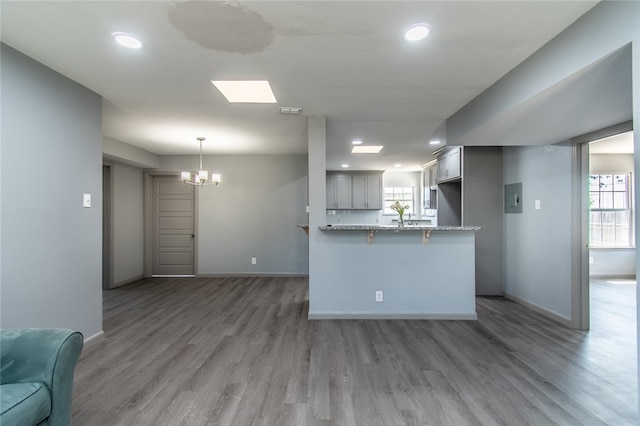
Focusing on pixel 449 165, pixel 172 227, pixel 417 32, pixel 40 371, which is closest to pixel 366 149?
pixel 449 165

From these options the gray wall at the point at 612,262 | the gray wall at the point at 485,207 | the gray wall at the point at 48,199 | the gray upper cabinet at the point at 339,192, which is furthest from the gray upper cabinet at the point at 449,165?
the gray wall at the point at 48,199

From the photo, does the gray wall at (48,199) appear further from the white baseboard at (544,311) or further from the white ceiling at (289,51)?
the white baseboard at (544,311)

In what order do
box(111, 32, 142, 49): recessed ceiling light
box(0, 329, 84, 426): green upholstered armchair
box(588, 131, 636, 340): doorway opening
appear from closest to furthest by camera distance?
box(0, 329, 84, 426): green upholstered armchair, box(111, 32, 142, 49): recessed ceiling light, box(588, 131, 636, 340): doorway opening

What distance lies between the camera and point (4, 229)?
2.06 meters

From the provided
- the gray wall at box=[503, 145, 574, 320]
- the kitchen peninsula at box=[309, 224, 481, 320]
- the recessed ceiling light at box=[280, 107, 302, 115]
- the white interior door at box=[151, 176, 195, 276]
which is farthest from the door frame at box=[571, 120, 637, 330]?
the white interior door at box=[151, 176, 195, 276]

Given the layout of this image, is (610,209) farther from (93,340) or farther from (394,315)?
(93,340)

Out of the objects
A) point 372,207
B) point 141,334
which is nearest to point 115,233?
point 141,334

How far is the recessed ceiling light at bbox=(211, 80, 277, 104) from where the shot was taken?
8.86 feet

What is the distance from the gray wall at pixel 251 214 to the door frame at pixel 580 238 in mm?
4058

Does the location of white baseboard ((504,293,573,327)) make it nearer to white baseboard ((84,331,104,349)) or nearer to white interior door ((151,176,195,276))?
white baseboard ((84,331,104,349))

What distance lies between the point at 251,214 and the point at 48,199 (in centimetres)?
359

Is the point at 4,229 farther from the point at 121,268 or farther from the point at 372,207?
the point at 372,207

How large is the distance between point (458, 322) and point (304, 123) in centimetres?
307

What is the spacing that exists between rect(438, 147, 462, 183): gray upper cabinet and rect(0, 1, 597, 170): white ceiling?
4.56 ft
